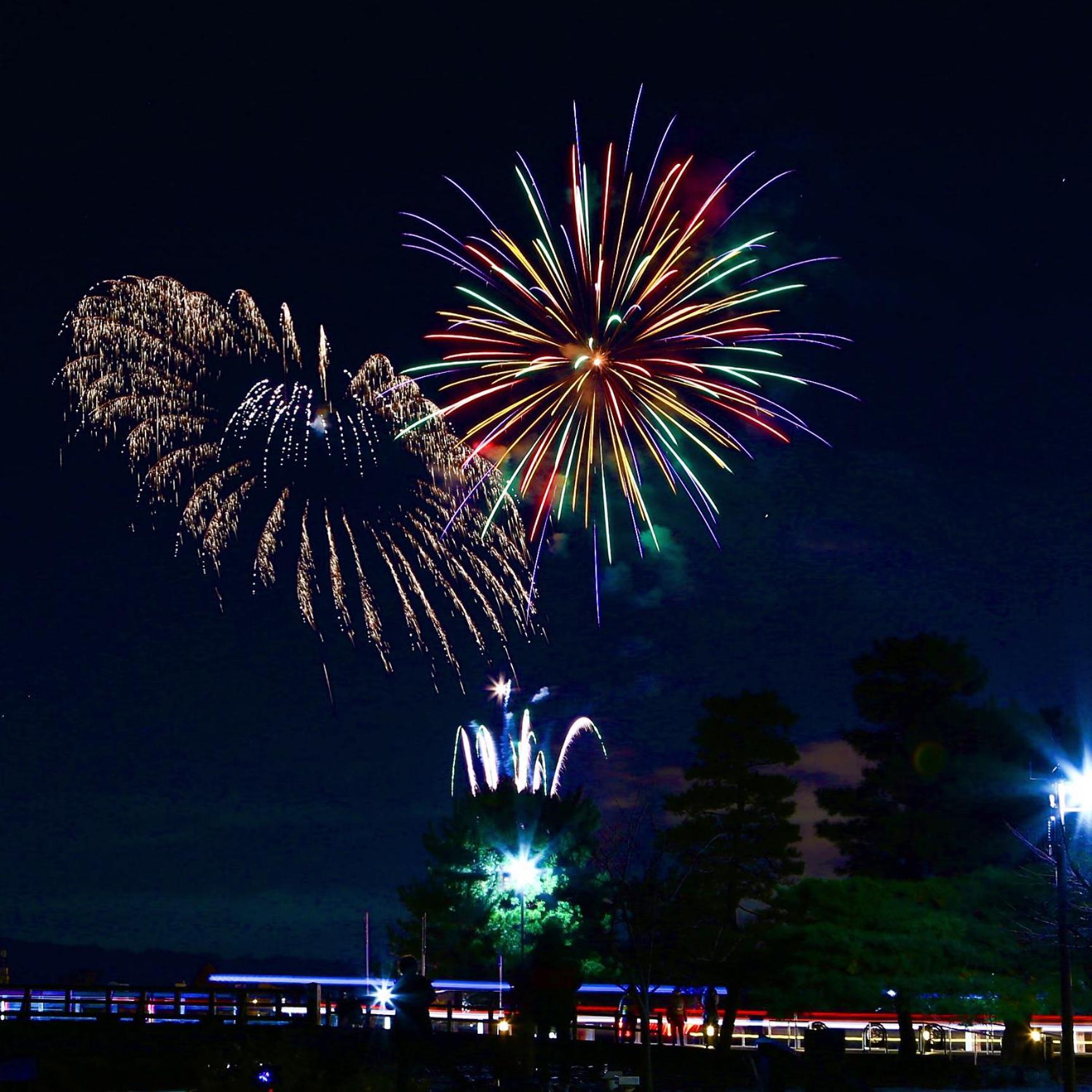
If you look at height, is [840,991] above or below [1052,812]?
Result: below

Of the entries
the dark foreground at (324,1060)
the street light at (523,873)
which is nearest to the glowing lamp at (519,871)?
the street light at (523,873)

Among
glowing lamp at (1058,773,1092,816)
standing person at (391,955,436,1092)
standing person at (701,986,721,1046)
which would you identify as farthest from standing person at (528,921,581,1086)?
standing person at (701,986,721,1046)

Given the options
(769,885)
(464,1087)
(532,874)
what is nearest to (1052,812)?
(464,1087)

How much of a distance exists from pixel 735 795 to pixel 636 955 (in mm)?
17234

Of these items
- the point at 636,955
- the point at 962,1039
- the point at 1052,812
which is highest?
the point at 1052,812

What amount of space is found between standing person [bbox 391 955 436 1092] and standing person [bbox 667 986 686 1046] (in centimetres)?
2998

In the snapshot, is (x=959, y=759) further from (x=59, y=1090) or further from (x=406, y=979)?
(x=406, y=979)

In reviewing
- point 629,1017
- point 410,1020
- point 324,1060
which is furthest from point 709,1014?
point 410,1020

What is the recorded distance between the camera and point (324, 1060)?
94.3 feet

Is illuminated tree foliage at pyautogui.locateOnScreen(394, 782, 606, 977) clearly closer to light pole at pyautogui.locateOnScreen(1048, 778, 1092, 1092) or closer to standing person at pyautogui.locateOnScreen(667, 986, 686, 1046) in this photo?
standing person at pyautogui.locateOnScreen(667, 986, 686, 1046)

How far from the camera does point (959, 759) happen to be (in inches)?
1802

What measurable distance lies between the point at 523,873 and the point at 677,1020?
1137cm

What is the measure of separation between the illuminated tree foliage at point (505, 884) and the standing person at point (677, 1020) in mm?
6276

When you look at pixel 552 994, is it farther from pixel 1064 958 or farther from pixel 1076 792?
pixel 1076 792
